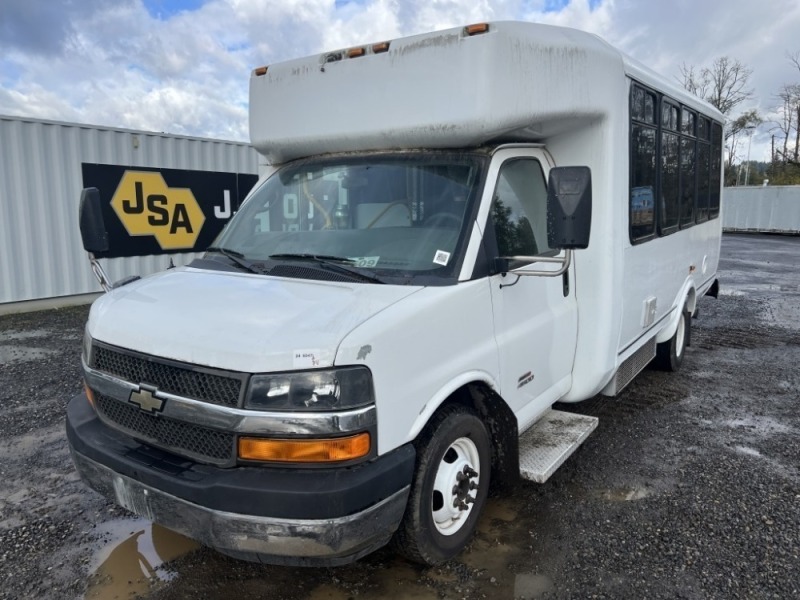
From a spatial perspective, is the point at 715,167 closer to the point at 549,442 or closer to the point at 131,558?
the point at 549,442

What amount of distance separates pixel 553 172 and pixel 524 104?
0.64 meters

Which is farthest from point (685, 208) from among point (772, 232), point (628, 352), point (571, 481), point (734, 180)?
point (734, 180)

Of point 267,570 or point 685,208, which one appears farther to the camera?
point 685,208

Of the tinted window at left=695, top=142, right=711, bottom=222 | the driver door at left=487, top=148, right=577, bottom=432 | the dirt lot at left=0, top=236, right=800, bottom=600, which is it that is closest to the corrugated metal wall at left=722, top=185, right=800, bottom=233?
the tinted window at left=695, top=142, right=711, bottom=222

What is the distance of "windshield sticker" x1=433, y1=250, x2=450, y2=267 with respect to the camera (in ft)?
10.2

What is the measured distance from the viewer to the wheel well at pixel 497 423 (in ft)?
10.8

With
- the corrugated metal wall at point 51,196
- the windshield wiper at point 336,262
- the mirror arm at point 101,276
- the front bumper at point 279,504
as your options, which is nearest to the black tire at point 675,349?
the windshield wiper at point 336,262

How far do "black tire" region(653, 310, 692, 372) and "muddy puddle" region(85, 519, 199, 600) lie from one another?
503cm

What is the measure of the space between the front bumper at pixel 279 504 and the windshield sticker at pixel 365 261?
0.99 m

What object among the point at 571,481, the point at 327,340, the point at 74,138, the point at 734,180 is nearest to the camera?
the point at 327,340

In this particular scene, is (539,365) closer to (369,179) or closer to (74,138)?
(369,179)

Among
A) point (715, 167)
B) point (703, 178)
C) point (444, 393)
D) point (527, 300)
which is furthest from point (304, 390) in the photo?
point (715, 167)

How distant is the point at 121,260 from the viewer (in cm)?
1079

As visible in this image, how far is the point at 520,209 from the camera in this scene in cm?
365
